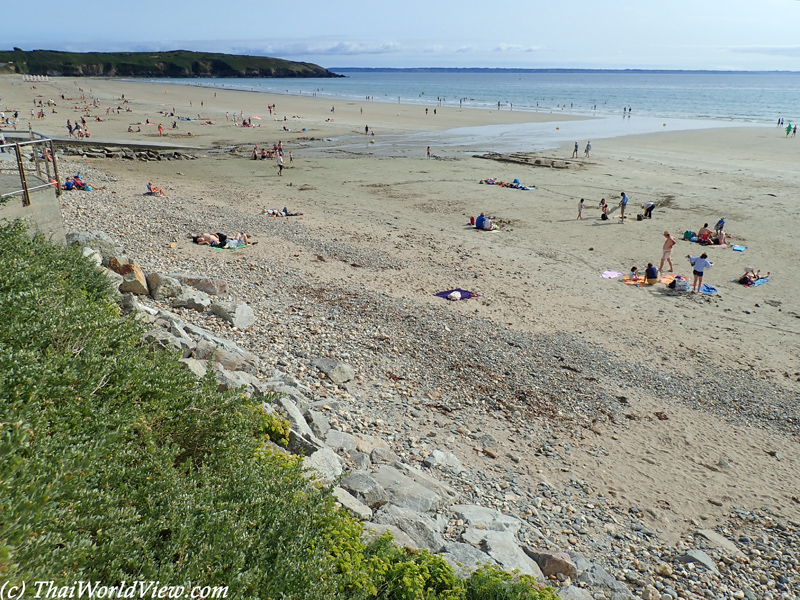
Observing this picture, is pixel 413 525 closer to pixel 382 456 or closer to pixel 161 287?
pixel 382 456

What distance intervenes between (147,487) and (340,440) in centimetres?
357

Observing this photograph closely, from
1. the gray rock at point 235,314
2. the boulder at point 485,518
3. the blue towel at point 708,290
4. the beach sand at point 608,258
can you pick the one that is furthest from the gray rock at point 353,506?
the blue towel at point 708,290

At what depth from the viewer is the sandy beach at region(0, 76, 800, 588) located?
880 cm

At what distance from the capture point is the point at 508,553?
5641 millimetres

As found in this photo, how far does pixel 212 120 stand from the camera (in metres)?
58.4

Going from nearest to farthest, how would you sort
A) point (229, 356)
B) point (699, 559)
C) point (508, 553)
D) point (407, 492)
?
point (508, 553) → point (407, 492) → point (699, 559) → point (229, 356)

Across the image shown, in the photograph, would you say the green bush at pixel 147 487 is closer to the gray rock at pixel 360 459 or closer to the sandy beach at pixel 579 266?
the gray rock at pixel 360 459

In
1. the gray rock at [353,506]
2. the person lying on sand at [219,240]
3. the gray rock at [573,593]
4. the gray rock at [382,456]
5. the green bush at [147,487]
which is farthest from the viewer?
the person lying on sand at [219,240]

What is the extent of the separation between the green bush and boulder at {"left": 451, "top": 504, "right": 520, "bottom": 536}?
1.41 meters

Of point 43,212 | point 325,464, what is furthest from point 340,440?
point 43,212

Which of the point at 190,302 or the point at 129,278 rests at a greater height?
the point at 129,278

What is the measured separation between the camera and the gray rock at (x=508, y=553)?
547 centimetres

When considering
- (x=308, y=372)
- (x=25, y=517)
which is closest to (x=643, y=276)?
(x=308, y=372)

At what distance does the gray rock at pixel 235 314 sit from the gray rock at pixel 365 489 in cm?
549
